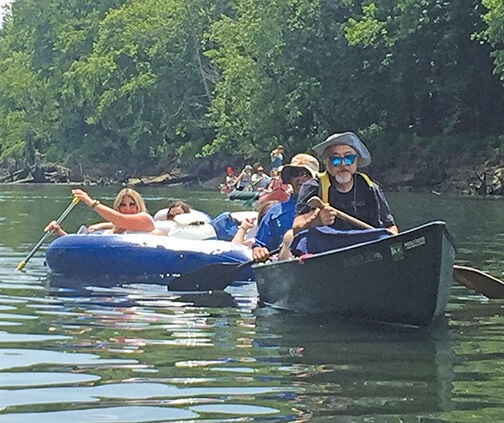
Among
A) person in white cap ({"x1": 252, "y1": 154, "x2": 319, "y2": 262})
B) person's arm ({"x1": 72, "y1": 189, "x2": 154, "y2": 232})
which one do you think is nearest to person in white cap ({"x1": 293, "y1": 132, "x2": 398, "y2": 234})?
person in white cap ({"x1": 252, "y1": 154, "x2": 319, "y2": 262})

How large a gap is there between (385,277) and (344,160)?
908mm

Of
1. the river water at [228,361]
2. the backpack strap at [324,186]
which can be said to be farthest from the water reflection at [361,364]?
the backpack strap at [324,186]

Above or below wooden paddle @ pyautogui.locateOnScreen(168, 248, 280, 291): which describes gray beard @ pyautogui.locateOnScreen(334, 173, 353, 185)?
above

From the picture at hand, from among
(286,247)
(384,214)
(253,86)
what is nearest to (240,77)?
(253,86)

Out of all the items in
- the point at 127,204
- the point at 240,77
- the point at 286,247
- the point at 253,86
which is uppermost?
the point at 240,77

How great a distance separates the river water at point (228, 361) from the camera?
5645mm

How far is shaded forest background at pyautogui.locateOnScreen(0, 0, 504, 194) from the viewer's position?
41312 millimetres

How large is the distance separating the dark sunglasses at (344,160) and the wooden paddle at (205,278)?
2.53 metres

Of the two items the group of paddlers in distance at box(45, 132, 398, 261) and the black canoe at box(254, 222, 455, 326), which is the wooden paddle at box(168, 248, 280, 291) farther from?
the black canoe at box(254, 222, 455, 326)

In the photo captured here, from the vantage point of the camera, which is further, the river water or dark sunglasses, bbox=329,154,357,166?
dark sunglasses, bbox=329,154,357,166

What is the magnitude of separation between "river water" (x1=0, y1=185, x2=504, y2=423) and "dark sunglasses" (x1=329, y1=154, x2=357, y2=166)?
1.17 metres

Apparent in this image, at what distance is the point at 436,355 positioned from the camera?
721 cm

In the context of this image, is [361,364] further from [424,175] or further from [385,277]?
[424,175]

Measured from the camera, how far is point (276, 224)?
1030 cm
